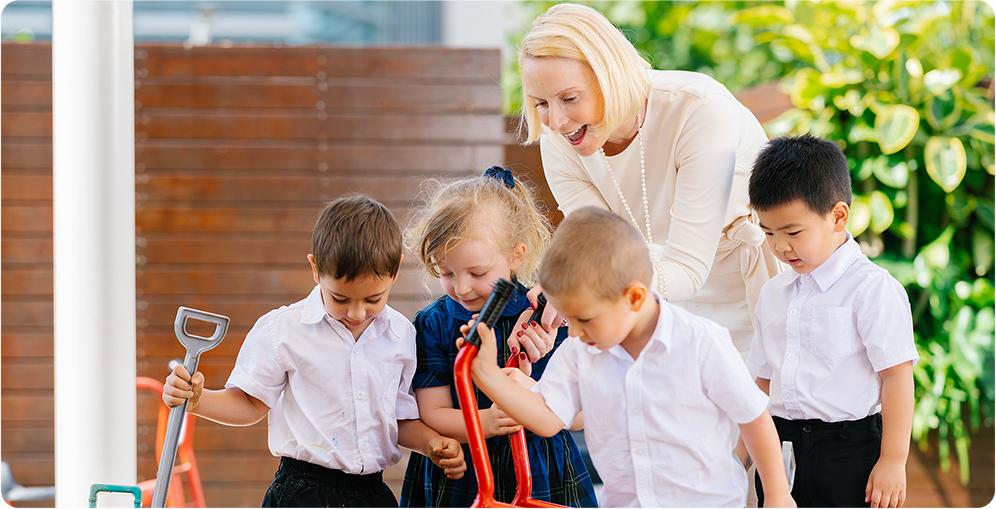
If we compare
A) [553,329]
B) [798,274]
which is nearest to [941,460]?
[798,274]

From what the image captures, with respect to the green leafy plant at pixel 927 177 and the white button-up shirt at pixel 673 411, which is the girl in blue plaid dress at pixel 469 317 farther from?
the green leafy plant at pixel 927 177

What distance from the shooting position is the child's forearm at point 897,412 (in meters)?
1.76

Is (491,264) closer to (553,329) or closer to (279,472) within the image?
(553,329)

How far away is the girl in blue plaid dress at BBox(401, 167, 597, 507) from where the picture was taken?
1.83 metres

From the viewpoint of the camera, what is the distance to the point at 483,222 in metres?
1.88

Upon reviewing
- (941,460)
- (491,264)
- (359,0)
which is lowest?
(941,460)

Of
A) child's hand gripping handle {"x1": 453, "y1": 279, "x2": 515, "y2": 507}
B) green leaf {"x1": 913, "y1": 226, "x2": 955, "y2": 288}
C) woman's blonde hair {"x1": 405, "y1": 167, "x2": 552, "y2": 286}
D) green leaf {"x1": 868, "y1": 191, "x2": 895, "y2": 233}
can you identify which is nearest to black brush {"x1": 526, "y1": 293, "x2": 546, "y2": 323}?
woman's blonde hair {"x1": 405, "y1": 167, "x2": 552, "y2": 286}

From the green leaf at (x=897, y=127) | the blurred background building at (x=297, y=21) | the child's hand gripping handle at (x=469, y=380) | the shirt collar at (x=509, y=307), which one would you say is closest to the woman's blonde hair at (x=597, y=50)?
the shirt collar at (x=509, y=307)

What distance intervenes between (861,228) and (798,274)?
2.77 metres

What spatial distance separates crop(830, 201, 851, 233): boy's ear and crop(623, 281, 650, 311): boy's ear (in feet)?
1.85

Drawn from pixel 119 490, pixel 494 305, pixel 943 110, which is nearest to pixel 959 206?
pixel 943 110

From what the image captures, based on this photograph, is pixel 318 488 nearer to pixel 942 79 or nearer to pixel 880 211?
pixel 880 211

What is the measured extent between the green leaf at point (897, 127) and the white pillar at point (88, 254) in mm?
3337

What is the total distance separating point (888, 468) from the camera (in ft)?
5.77
